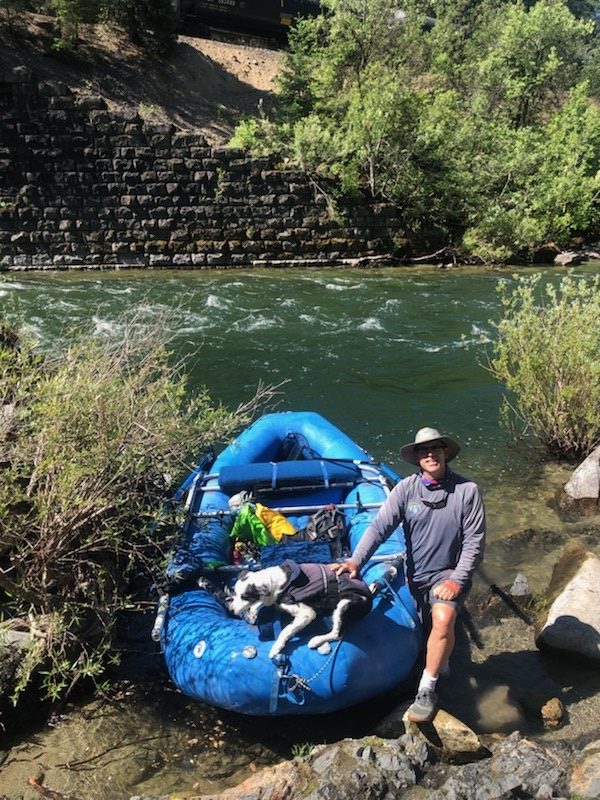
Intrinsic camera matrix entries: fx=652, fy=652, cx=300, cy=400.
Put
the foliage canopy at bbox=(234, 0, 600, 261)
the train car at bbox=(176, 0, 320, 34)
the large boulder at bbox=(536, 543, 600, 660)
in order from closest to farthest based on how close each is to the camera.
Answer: the large boulder at bbox=(536, 543, 600, 660) → the foliage canopy at bbox=(234, 0, 600, 261) → the train car at bbox=(176, 0, 320, 34)

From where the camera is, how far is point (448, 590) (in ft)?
10.5

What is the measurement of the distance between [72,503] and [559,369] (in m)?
4.45

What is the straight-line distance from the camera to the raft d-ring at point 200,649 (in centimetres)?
332

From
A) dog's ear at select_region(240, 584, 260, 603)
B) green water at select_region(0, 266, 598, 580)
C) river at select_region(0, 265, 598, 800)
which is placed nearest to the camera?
river at select_region(0, 265, 598, 800)

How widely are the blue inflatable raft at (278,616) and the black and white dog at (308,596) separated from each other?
0.05 m

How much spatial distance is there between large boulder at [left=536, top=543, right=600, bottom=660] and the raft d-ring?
1.97 meters

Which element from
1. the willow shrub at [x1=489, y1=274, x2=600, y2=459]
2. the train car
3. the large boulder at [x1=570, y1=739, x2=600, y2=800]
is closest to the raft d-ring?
the large boulder at [x1=570, y1=739, x2=600, y2=800]

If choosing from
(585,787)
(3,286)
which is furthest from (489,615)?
(3,286)

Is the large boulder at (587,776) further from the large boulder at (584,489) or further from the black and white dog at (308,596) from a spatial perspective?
the large boulder at (584,489)

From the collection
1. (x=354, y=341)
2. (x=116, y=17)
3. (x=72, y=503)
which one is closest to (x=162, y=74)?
(x=116, y=17)

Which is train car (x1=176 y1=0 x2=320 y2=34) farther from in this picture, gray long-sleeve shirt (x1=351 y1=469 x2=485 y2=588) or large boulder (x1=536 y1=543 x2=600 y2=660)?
gray long-sleeve shirt (x1=351 y1=469 x2=485 y2=588)

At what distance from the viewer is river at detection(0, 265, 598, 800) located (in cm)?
311

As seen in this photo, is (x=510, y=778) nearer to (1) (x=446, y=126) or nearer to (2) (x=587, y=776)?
(2) (x=587, y=776)

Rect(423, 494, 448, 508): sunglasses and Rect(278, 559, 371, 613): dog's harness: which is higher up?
Rect(423, 494, 448, 508): sunglasses
